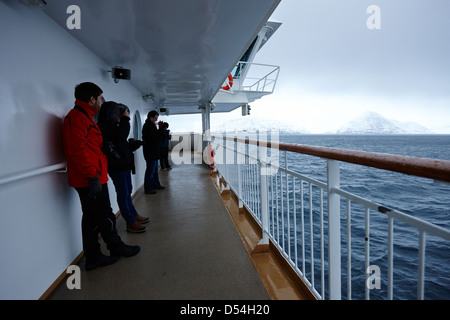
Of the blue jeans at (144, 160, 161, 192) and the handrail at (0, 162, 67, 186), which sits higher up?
the handrail at (0, 162, 67, 186)

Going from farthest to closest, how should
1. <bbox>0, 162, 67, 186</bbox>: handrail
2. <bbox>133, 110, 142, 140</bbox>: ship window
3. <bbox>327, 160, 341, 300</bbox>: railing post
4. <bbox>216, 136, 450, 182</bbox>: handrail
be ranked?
<bbox>133, 110, 142, 140</bbox>: ship window, <bbox>0, 162, 67, 186</bbox>: handrail, <bbox>327, 160, 341, 300</bbox>: railing post, <bbox>216, 136, 450, 182</bbox>: handrail

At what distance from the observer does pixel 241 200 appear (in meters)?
3.50

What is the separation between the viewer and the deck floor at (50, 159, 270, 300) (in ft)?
6.09

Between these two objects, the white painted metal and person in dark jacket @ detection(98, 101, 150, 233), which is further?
person in dark jacket @ detection(98, 101, 150, 233)

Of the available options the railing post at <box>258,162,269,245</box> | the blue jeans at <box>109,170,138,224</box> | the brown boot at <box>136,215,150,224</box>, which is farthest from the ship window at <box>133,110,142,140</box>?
the railing post at <box>258,162,269,245</box>

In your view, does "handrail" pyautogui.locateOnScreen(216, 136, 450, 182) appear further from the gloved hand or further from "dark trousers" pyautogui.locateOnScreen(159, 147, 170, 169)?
"dark trousers" pyautogui.locateOnScreen(159, 147, 170, 169)

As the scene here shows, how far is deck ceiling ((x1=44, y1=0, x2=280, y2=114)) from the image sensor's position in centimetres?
200

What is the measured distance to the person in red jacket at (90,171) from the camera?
1917 millimetres

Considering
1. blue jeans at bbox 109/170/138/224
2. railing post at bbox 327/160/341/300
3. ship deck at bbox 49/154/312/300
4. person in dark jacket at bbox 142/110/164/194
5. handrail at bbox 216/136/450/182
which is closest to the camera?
handrail at bbox 216/136/450/182

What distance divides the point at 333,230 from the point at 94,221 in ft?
6.53

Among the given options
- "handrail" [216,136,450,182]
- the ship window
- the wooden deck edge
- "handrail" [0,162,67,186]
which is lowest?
the wooden deck edge

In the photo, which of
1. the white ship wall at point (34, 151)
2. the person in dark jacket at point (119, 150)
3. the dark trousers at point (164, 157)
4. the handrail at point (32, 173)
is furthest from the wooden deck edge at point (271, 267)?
the dark trousers at point (164, 157)

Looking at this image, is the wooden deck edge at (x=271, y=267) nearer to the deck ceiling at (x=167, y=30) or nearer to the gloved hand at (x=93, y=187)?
the gloved hand at (x=93, y=187)
